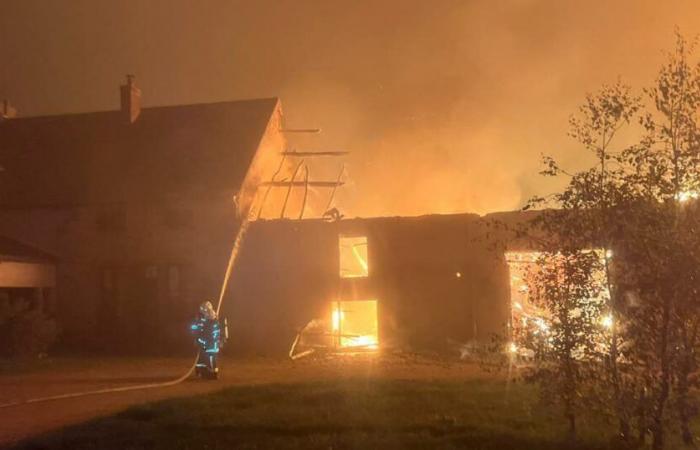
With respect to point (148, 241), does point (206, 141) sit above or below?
above

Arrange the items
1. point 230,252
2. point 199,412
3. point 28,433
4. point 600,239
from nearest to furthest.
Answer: point 600,239 → point 28,433 → point 199,412 → point 230,252

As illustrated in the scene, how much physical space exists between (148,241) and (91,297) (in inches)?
109

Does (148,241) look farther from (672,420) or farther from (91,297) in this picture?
(672,420)

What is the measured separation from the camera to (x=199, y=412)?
37.1 feet

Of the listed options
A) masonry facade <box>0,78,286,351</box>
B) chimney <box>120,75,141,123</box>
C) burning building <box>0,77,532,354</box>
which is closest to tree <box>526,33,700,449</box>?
burning building <box>0,77,532,354</box>

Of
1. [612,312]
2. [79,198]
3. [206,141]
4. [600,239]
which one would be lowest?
[612,312]

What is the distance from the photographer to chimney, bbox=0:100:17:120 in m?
31.1

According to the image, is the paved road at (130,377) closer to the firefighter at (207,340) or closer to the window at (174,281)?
the firefighter at (207,340)

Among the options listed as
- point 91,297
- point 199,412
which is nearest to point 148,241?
point 91,297

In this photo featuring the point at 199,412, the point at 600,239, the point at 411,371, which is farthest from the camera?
the point at 411,371

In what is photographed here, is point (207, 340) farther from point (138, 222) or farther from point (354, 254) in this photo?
point (138, 222)

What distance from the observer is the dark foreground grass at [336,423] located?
936 centimetres

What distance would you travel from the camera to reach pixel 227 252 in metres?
24.4

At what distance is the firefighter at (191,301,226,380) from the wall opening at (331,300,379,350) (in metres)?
7.41
